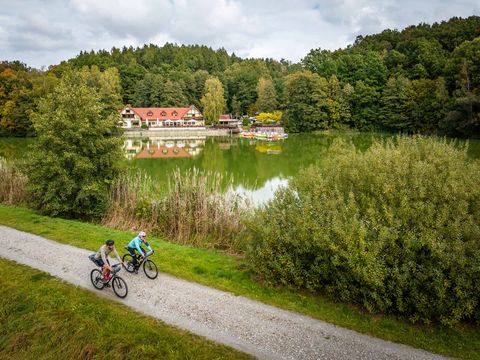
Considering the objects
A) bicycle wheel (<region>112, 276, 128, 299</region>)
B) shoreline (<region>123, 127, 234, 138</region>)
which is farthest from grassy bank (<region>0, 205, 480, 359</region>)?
shoreline (<region>123, 127, 234, 138</region>)

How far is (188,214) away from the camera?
12680 millimetres

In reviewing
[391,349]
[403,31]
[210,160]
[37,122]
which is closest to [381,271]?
[391,349]

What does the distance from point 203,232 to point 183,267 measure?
3.04 m

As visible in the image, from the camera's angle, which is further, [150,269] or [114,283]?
[150,269]

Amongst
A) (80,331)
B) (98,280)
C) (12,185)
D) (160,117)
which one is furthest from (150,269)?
(160,117)

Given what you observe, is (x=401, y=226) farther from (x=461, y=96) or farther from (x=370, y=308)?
(x=461, y=96)

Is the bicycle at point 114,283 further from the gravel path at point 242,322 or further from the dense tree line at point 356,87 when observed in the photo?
the dense tree line at point 356,87

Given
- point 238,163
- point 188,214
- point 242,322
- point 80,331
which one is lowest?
point 238,163

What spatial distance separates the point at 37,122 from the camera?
615 inches

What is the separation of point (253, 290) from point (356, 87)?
69.4 meters

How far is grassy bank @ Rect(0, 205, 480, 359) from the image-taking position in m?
6.30

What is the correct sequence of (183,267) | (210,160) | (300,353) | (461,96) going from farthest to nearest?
(461,96) → (210,160) → (183,267) → (300,353)

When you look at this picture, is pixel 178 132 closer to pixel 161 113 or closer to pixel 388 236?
pixel 161 113

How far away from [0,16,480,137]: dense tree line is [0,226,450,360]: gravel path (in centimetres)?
4312
